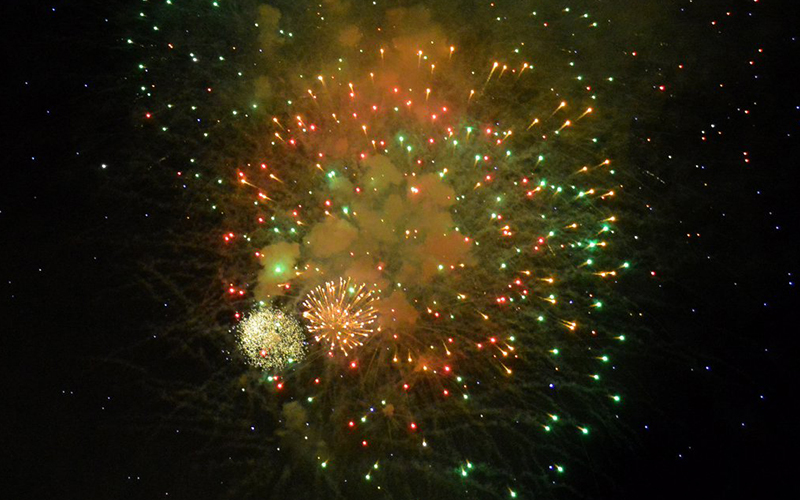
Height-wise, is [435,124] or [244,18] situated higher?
[244,18]

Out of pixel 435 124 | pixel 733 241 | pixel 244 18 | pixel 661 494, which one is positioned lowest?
pixel 661 494

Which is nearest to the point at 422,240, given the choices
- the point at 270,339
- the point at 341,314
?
the point at 341,314

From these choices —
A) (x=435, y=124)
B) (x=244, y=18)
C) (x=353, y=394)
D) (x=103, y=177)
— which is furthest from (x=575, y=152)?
(x=103, y=177)

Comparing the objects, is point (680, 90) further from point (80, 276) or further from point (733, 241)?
point (80, 276)

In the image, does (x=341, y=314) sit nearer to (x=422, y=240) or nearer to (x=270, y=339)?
(x=270, y=339)

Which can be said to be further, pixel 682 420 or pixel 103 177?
pixel 103 177
